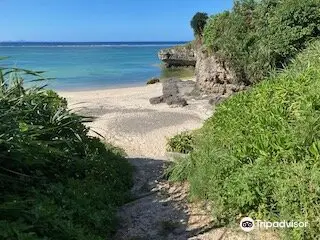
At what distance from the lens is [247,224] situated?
4566 mm

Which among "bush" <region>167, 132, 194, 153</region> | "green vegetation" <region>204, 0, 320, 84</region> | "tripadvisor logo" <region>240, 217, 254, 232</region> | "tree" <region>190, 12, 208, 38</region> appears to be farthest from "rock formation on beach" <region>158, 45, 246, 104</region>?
"tripadvisor logo" <region>240, 217, 254, 232</region>

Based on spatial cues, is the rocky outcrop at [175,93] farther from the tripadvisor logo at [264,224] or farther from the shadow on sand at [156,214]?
the tripadvisor logo at [264,224]

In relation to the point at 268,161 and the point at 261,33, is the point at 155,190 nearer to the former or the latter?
the point at 268,161

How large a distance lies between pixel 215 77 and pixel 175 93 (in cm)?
218

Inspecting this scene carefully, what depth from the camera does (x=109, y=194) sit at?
5629 mm

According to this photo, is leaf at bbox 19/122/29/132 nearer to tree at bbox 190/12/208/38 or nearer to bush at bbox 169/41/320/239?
bush at bbox 169/41/320/239

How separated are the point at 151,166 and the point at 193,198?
2476 mm

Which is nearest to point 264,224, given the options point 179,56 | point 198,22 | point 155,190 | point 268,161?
point 268,161

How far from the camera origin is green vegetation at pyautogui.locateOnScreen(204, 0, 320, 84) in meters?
12.3

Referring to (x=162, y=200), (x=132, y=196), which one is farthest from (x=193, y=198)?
(x=132, y=196)

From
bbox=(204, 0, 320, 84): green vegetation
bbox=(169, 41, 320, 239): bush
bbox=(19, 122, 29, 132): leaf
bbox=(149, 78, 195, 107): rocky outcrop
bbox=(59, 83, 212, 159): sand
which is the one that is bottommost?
bbox=(59, 83, 212, 159): sand

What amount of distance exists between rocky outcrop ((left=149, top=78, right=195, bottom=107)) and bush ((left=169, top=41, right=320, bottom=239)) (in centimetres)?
974

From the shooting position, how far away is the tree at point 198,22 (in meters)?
21.9

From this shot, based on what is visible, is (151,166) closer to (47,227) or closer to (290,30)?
(47,227)
